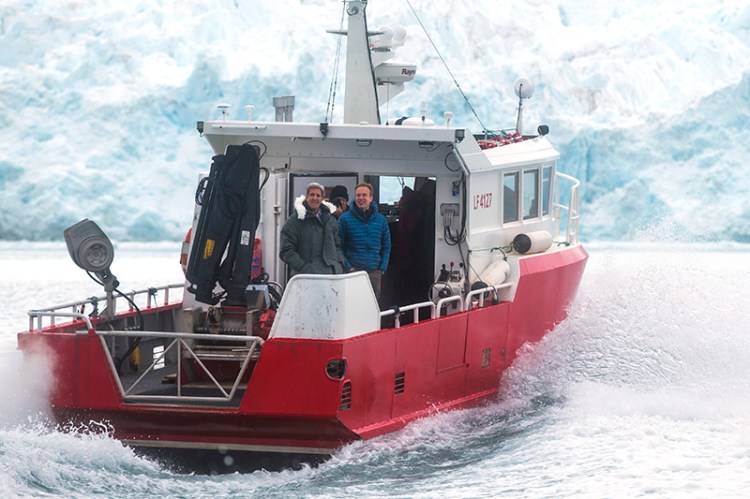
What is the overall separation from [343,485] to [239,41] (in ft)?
67.3

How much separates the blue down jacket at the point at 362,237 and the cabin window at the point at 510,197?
5.84 feet

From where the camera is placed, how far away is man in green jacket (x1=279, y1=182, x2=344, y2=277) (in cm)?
760

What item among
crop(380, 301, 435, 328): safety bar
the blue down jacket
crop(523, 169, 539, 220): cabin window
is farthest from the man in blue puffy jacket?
crop(523, 169, 539, 220): cabin window

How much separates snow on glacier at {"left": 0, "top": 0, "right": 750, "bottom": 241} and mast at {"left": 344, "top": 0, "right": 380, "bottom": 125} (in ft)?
45.5

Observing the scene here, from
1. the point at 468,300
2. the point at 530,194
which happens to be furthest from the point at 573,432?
the point at 530,194

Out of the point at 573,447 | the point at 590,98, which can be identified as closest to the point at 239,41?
the point at 590,98

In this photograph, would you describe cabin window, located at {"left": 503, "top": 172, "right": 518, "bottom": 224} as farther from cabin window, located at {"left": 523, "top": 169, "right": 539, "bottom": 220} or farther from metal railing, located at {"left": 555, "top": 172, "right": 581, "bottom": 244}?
metal railing, located at {"left": 555, "top": 172, "right": 581, "bottom": 244}

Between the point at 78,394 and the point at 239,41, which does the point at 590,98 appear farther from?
the point at 78,394

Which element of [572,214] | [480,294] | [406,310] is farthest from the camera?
[572,214]

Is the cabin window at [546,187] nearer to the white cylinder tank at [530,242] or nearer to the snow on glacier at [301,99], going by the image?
the white cylinder tank at [530,242]

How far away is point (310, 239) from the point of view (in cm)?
764

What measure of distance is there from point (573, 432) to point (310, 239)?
88.0 inches

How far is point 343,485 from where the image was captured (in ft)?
22.4

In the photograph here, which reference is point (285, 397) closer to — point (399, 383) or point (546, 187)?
point (399, 383)
